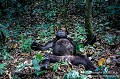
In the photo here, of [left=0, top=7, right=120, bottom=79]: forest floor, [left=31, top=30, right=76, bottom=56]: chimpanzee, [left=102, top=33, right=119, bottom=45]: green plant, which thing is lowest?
[left=0, top=7, right=120, bottom=79]: forest floor

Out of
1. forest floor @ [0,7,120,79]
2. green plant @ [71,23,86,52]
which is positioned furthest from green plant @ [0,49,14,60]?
green plant @ [71,23,86,52]

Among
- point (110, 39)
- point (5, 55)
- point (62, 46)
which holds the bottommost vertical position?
point (5, 55)

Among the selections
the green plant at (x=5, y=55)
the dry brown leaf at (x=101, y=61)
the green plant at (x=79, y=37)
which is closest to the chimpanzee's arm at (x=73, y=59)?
the dry brown leaf at (x=101, y=61)

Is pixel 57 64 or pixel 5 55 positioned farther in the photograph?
pixel 5 55

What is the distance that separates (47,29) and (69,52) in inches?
152

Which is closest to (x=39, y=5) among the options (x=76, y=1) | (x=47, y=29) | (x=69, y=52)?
(x=76, y=1)

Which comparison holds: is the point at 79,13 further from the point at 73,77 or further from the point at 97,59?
the point at 73,77

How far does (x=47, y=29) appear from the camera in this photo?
10156 millimetres

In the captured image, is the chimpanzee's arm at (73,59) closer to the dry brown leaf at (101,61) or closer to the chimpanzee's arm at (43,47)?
the dry brown leaf at (101,61)

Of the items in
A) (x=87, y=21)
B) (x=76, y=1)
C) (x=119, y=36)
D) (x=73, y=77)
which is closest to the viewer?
(x=73, y=77)

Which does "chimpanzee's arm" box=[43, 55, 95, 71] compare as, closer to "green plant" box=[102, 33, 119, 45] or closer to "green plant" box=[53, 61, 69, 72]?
"green plant" box=[53, 61, 69, 72]

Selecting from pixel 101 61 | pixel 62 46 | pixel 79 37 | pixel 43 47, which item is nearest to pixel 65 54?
pixel 62 46

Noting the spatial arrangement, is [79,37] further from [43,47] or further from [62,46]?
[62,46]

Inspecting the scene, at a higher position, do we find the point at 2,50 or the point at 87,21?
the point at 87,21
